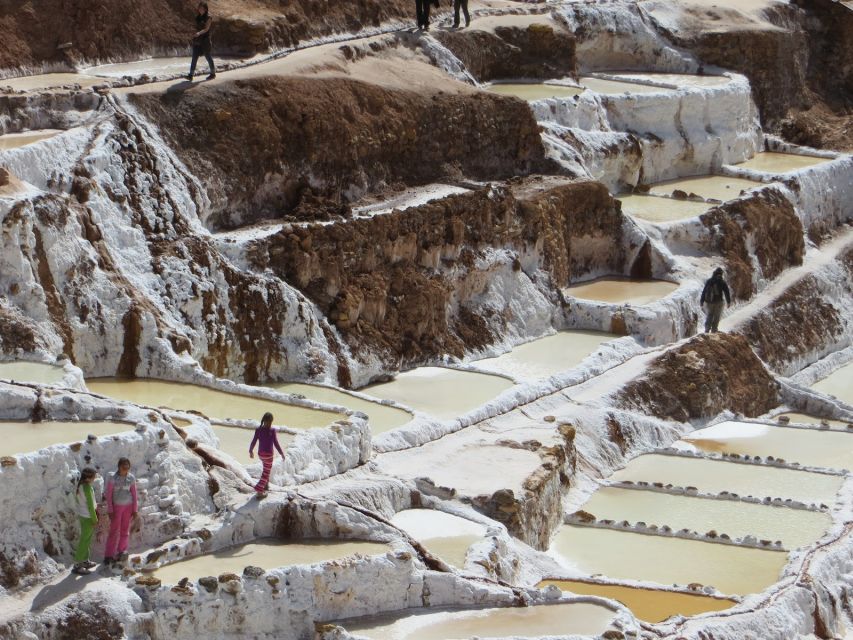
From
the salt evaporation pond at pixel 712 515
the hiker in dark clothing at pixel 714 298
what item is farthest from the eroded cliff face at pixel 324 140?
the salt evaporation pond at pixel 712 515

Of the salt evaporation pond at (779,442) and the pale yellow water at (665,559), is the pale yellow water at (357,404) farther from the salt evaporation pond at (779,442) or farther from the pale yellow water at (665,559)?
the salt evaporation pond at (779,442)

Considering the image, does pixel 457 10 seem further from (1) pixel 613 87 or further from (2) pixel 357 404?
(2) pixel 357 404

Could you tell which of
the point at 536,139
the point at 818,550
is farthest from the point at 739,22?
the point at 818,550

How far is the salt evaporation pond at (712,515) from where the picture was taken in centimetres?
2506

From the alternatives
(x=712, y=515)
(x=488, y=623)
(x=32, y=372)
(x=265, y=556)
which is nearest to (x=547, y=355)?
(x=712, y=515)

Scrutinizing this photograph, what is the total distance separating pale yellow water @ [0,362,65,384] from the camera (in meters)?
22.5

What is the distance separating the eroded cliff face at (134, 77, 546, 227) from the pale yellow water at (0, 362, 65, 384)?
615 cm

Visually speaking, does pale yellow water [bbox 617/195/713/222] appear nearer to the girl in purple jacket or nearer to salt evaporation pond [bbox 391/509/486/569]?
Result: salt evaporation pond [bbox 391/509/486/569]

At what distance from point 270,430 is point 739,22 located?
→ 28.4 metres

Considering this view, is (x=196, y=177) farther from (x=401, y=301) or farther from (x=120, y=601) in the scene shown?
(x=120, y=601)

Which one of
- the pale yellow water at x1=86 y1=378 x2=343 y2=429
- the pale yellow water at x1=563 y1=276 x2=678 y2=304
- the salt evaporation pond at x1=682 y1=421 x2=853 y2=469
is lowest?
the salt evaporation pond at x1=682 y1=421 x2=853 y2=469

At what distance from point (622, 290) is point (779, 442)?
19.2 feet

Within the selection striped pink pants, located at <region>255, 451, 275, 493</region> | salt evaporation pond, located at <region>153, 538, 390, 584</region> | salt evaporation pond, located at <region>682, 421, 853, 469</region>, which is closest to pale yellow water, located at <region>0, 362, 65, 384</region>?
striped pink pants, located at <region>255, 451, 275, 493</region>

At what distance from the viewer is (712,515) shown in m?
25.7
